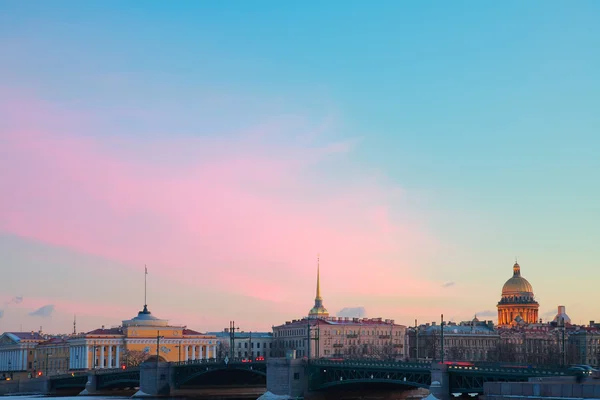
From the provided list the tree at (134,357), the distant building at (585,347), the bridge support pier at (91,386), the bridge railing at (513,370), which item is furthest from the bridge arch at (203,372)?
the distant building at (585,347)

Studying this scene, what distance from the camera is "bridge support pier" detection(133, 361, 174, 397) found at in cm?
10788

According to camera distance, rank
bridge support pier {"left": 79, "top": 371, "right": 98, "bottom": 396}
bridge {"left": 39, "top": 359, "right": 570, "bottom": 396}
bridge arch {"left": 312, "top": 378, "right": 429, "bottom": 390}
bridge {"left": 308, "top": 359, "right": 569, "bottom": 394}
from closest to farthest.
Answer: bridge {"left": 308, "top": 359, "right": 569, "bottom": 394} < bridge {"left": 39, "top": 359, "right": 570, "bottom": 396} < bridge arch {"left": 312, "top": 378, "right": 429, "bottom": 390} < bridge support pier {"left": 79, "top": 371, "right": 98, "bottom": 396}

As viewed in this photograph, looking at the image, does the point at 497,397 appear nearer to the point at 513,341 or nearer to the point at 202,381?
the point at 202,381

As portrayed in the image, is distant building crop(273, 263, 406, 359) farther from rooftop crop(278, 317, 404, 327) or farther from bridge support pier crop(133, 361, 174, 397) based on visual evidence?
bridge support pier crop(133, 361, 174, 397)

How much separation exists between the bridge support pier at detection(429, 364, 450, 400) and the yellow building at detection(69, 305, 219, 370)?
86.8 m

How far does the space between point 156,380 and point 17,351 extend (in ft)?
270

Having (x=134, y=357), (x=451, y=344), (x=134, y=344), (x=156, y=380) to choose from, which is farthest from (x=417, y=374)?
(x=451, y=344)

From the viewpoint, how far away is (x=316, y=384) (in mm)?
90375

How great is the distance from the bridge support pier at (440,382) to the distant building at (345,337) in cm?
10135

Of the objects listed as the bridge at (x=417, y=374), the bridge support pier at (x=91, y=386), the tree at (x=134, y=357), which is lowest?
the bridge support pier at (x=91, y=386)

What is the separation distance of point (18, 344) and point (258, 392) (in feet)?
273

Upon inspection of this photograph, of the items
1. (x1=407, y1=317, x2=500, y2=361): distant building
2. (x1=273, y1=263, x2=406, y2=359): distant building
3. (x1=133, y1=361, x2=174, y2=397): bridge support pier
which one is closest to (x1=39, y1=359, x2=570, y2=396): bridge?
(x1=133, y1=361, x2=174, y2=397): bridge support pier

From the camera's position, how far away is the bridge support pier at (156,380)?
354 feet

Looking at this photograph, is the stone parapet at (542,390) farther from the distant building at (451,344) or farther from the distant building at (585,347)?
the distant building at (585,347)
